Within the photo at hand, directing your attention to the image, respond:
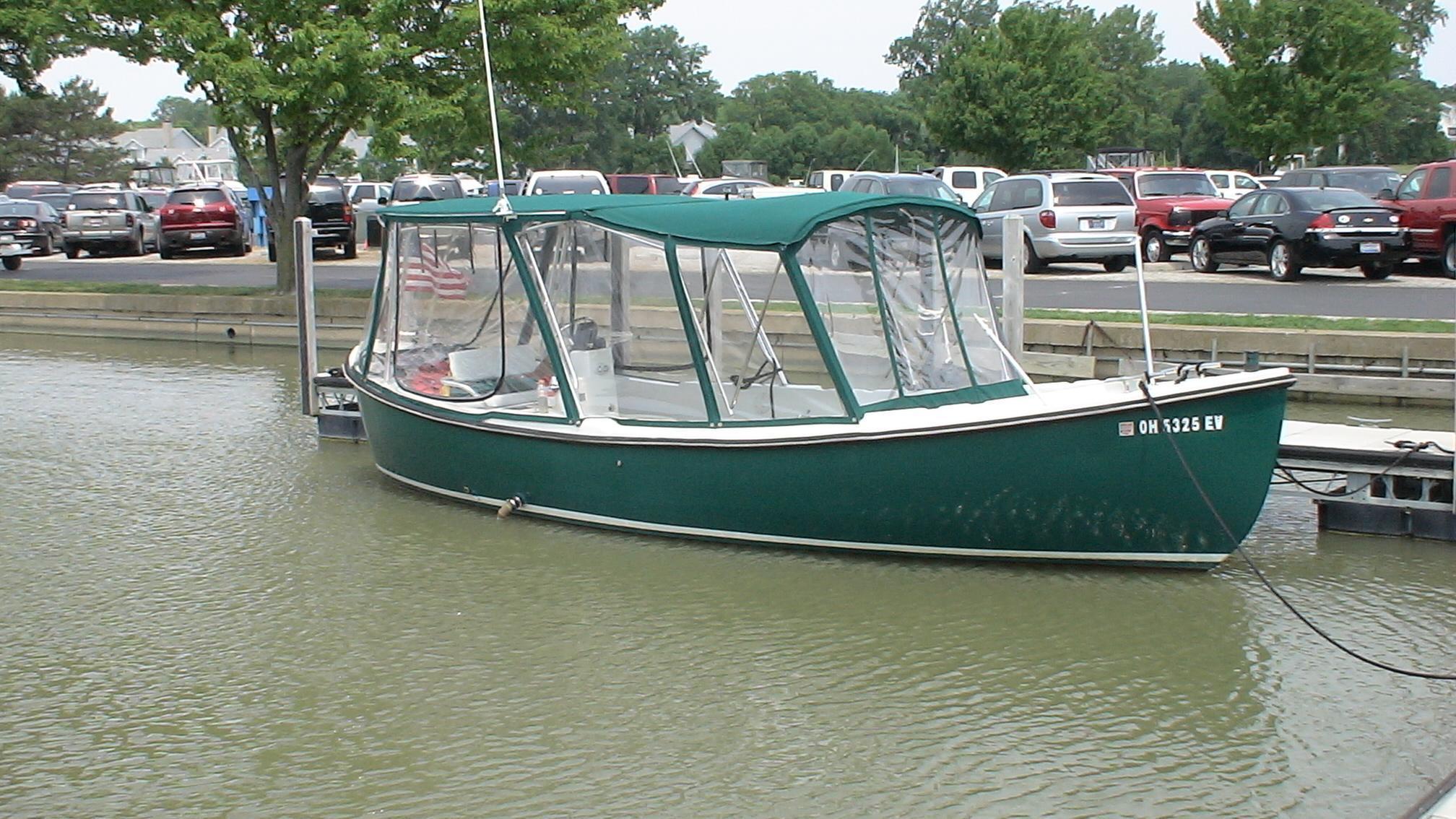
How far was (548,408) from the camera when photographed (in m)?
11.8

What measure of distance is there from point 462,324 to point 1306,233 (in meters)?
16.4

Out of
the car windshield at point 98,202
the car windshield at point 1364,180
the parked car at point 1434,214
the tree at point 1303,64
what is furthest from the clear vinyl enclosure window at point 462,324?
the tree at point 1303,64

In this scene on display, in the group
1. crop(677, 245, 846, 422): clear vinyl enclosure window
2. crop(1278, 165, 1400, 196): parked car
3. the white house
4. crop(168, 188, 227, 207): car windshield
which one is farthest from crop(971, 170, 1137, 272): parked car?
the white house

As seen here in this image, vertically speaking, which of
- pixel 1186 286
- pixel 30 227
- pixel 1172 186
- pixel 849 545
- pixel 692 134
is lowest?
pixel 849 545

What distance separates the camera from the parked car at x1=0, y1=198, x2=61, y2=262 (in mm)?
35375

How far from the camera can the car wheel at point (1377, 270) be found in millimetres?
24281

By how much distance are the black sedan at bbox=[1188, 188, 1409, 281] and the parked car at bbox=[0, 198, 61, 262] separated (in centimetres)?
2560

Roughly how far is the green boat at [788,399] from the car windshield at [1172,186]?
21889 millimetres

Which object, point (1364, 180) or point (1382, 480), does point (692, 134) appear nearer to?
point (1364, 180)

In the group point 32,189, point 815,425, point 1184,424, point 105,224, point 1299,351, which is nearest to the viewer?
point 1184,424

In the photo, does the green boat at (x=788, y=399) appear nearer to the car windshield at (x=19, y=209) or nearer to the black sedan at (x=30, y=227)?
the black sedan at (x=30, y=227)

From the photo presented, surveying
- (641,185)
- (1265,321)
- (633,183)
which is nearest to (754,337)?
(1265,321)

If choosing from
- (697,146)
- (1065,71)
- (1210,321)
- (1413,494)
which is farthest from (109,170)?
(1413,494)

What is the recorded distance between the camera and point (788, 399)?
36.1ft
